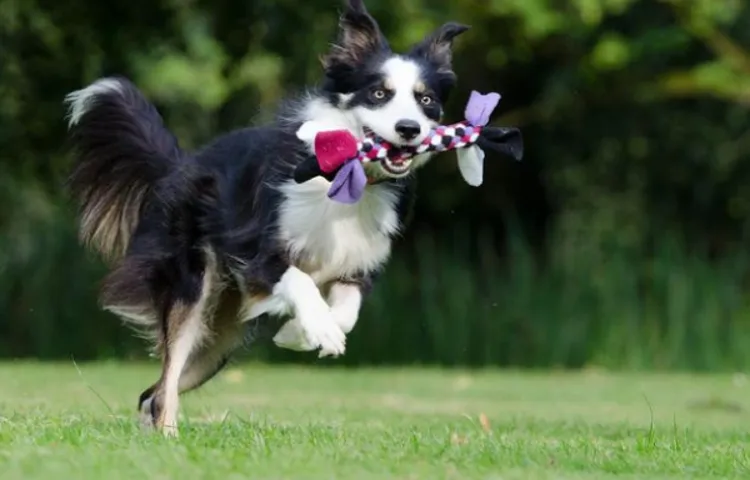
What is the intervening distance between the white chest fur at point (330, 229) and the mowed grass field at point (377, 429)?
2.70 ft

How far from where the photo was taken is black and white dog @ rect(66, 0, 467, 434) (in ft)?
25.4

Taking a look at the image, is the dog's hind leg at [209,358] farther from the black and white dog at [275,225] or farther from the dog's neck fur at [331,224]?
the dog's neck fur at [331,224]

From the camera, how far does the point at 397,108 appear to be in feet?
25.2

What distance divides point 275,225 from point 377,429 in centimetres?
122

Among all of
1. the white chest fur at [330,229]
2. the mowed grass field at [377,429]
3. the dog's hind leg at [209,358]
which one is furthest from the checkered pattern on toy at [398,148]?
the dog's hind leg at [209,358]

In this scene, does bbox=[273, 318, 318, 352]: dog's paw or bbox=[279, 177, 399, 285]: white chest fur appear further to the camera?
bbox=[279, 177, 399, 285]: white chest fur

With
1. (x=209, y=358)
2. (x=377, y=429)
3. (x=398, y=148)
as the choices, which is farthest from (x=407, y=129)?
(x=209, y=358)

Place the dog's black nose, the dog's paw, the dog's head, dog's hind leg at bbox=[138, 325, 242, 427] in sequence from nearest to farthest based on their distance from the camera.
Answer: the dog's paw, the dog's black nose, the dog's head, dog's hind leg at bbox=[138, 325, 242, 427]

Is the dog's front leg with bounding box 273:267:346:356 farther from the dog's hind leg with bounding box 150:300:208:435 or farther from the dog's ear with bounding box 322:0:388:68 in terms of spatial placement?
the dog's ear with bounding box 322:0:388:68

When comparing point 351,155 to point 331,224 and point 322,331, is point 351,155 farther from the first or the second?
point 322,331

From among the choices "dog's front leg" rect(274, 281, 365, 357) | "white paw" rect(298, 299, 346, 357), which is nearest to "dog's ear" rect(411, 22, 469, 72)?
"dog's front leg" rect(274, 281, 365, 357)

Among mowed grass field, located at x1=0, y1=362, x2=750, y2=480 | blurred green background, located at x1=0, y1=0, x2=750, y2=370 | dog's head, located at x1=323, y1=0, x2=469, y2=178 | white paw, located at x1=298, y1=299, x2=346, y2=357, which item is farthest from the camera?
blurred green background, located at x1=0, y1=0, x2=750, y2=370

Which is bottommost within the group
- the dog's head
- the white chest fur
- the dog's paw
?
the dog's paw

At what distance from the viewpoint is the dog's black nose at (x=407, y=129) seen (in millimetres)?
7512
